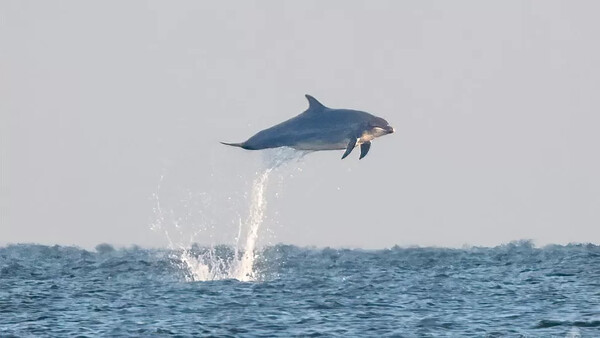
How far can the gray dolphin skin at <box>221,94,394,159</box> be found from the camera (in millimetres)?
27609

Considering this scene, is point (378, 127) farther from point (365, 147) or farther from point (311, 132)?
point (311, 132)

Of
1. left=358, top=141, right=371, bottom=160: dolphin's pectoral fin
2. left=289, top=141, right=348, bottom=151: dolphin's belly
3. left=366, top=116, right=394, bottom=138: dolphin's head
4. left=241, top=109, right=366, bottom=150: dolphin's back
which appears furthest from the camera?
left=358, top=141, right=371, bottom=160: dolphin's pectoral fin

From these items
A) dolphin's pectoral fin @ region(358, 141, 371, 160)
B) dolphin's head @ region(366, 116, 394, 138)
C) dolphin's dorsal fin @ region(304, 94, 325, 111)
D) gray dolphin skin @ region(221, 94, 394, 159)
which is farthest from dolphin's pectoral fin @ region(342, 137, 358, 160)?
dolphin's pectoral fin @ region(358, 141, 371, 160)

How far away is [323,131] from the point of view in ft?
92.8

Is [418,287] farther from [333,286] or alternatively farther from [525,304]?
[525,304]

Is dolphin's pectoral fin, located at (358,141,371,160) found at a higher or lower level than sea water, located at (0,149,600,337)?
higher

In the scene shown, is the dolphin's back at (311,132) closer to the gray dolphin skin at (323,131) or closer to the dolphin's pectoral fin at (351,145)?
the gray dolphin skin at (323,131)

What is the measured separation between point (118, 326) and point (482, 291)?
14.6 m

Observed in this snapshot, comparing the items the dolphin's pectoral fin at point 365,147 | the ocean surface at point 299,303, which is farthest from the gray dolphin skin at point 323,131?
the ocean surface at point 299,303

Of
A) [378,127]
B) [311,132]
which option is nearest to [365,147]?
[378,127]

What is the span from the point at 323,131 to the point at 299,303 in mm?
6835

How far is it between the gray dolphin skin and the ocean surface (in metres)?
→ 4.35

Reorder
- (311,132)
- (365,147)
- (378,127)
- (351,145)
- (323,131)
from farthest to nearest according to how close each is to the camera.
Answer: (365,147), (378,127), (351,145), (323,131), (311,132)

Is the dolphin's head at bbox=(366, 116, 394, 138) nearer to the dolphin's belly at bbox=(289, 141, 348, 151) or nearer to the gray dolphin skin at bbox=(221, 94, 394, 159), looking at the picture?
the gray dolphin skin at bbox=(221, 94, 394, 159)
